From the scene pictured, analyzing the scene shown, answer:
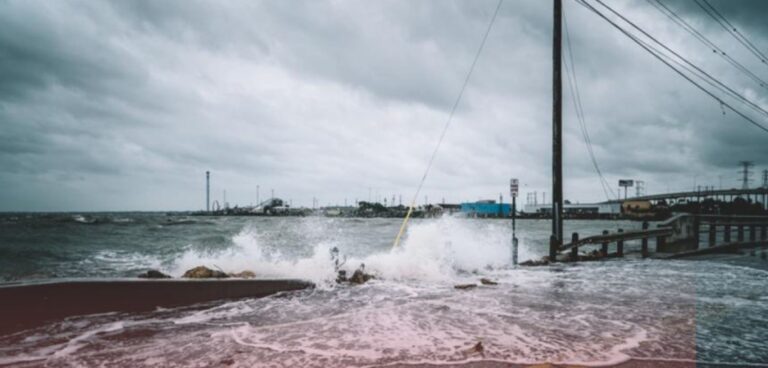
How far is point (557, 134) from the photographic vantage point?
13.9 meters

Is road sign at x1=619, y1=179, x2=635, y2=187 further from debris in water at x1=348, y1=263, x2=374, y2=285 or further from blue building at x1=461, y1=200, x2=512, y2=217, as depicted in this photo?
debris in water at x1=348, y1=263, x2=374, y2=285

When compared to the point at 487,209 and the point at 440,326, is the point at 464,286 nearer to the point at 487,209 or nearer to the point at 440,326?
the point at 440,326

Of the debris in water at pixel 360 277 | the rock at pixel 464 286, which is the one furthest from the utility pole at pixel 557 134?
the debris in water at pixel 360 277

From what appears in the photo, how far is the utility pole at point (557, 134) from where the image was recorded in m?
13.8

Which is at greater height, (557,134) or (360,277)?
(557,134)

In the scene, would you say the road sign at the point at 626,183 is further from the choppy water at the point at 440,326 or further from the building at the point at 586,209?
the choppy water at the point at 440,326

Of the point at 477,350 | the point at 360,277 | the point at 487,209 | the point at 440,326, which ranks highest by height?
the point at 477,350

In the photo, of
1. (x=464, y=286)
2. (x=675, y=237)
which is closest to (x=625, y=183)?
(x=675, y=237)

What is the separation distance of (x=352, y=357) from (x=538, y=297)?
16.5ft

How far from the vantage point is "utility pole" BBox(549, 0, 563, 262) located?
13.8 meters

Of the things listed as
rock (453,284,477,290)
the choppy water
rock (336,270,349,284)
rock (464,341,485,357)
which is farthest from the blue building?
rock (464,341,485,357)

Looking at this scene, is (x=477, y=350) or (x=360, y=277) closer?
(x=477, y=350)

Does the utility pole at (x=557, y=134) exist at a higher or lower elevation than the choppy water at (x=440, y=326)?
higher

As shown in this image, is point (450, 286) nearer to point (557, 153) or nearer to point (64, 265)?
point (557, 153)
